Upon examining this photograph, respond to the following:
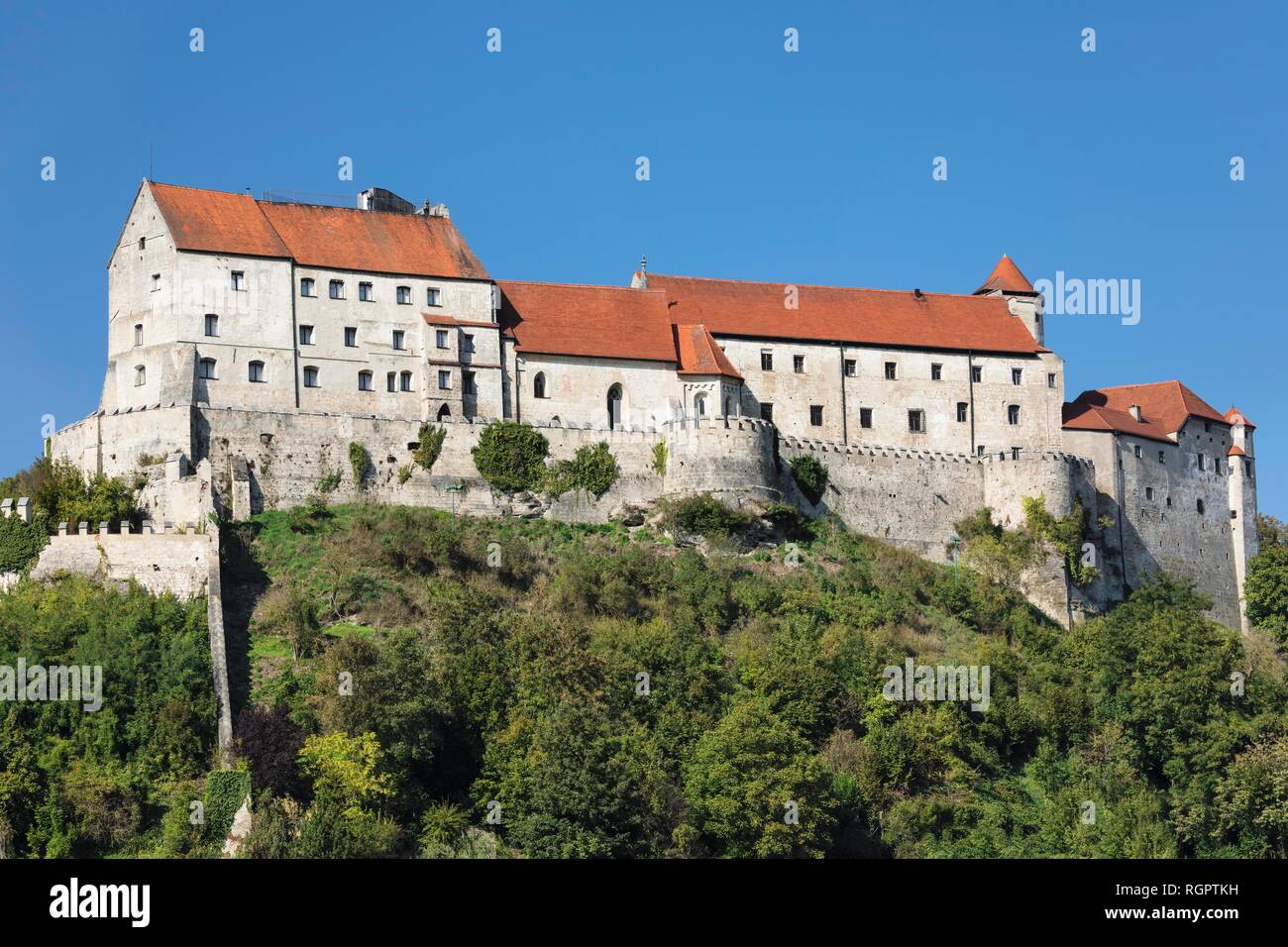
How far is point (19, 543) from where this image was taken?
6338 centimetres

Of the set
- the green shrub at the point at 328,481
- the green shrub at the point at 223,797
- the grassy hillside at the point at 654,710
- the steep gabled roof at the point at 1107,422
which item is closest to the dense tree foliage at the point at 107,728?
the grassy hillside at the point at 654,710

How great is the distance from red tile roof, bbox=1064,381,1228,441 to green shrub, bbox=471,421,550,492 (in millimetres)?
22635

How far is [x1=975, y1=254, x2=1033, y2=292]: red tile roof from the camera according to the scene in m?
87.0

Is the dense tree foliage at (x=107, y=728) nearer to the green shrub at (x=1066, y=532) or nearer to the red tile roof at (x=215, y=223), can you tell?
the red tile roof at (x=215, y=223)

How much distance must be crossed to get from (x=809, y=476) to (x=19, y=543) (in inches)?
1102

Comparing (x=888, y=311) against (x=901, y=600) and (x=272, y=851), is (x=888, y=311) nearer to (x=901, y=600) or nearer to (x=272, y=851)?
(x=901, y=600)

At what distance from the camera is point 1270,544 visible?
283ft

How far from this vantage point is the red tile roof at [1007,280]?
3425 inches

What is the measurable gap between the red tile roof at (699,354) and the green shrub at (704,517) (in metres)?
6.80

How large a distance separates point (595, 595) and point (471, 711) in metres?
8.72

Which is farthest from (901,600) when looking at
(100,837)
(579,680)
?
(100,837)

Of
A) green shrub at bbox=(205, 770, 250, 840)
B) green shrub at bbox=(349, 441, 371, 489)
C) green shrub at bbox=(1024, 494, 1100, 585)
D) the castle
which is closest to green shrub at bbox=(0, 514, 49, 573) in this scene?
the castle

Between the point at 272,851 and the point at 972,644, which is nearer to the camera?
the point at 272,851

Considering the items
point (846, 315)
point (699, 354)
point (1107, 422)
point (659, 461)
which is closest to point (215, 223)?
point (659, 461)
